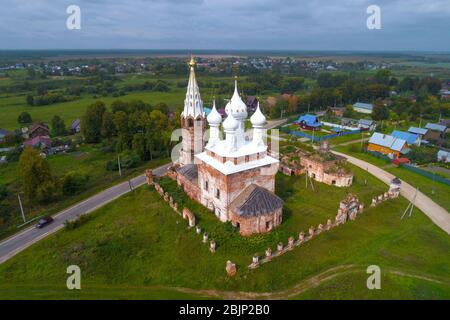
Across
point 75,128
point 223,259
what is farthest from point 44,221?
point 75,128

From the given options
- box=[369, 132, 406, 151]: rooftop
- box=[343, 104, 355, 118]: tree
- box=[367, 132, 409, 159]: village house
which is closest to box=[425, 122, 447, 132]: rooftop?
box=[367, 132, 409, 159]: village house

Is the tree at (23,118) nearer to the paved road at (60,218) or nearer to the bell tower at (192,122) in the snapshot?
the paved road at (60,218)

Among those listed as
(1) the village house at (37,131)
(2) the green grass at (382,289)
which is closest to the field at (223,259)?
(2) the green grass at (382,289)

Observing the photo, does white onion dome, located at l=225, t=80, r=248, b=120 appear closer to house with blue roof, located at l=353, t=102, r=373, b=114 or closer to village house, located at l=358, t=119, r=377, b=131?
village house, located at l=358, t=119, r=377, b=131

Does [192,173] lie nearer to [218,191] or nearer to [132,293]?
[218,191]

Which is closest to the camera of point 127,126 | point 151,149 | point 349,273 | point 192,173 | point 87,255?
point 349,273
